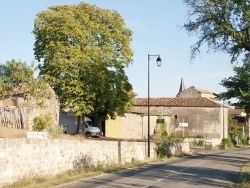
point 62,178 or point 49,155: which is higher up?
point 49,155

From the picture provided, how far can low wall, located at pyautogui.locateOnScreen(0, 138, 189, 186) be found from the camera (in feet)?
55.5

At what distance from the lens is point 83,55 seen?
141 ft

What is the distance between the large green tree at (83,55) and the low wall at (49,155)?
47.8 ft

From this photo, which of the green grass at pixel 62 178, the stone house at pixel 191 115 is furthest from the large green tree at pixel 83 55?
the stone house at pixel 191 115

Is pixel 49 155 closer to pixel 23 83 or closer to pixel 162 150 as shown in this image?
pixel 23 83

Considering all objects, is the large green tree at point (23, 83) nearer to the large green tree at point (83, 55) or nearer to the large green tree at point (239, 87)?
the large green tree at point (83, 55)

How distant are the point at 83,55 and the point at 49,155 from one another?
23.8 m

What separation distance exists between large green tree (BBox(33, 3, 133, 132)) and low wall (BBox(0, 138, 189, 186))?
14.6m

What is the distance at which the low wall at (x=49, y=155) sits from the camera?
16906 mm

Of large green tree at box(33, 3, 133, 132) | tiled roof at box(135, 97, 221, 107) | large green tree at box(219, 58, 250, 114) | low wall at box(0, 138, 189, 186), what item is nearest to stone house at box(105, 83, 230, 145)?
tiled roof at box(135, 97, 221, 107)

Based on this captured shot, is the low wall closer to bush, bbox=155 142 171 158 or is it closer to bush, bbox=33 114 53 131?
bush, bbox=33 114 53 131

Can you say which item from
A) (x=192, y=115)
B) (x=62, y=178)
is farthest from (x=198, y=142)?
(x=62, y=178)

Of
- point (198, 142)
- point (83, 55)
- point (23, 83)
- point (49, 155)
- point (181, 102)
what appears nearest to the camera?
point (49, 155)

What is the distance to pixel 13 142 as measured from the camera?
17.2 m
